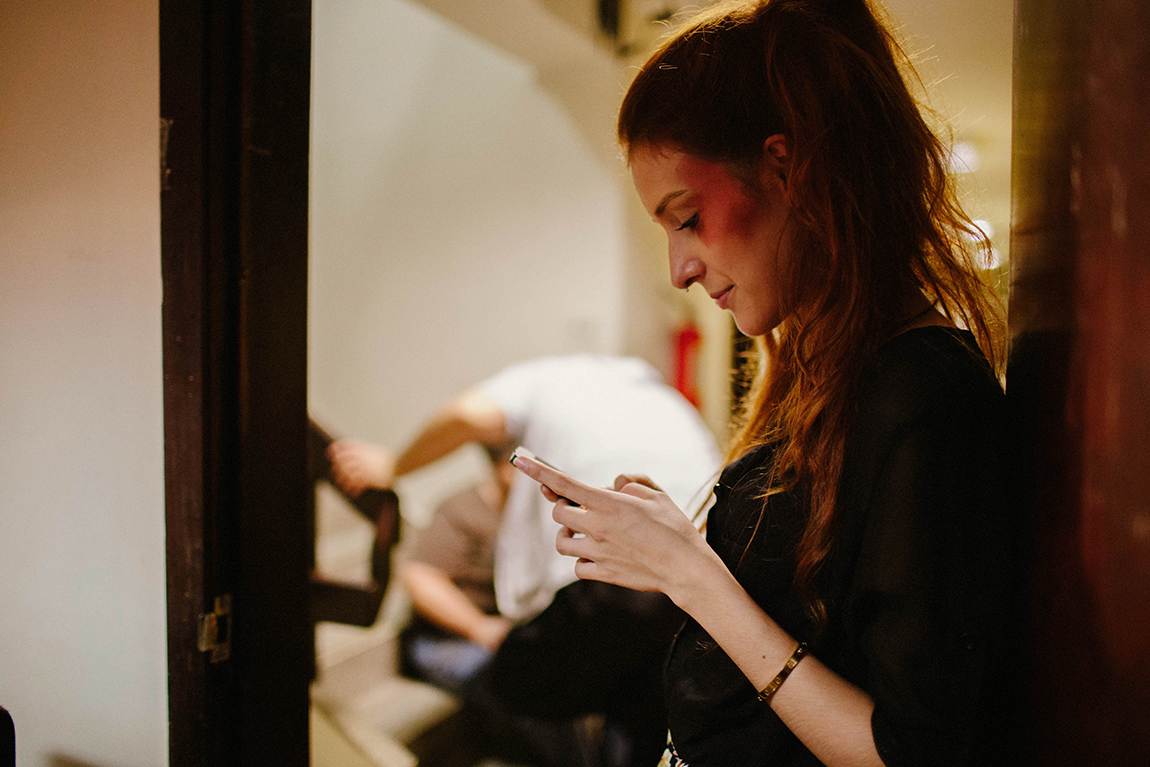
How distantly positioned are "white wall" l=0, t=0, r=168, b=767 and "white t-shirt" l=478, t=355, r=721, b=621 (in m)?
1.23

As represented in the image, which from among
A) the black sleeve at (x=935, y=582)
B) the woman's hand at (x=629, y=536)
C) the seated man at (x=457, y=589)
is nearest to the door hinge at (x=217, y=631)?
the woman's hand at (x=629, y=536)

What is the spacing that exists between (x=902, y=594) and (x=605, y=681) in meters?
1.51

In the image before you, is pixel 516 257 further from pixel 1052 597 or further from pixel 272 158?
pixel 1052 597

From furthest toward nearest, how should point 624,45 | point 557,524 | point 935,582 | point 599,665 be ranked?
point 624,45, point 557,524, point 599,665, point 935,582

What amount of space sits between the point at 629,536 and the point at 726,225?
1.21 feet

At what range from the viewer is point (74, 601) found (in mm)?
999

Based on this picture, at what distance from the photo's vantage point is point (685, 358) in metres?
3.54

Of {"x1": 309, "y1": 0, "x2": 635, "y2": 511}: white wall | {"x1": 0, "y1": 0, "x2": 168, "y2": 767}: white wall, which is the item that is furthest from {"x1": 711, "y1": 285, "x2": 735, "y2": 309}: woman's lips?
{"x1": 309, "y1": 0, "x2": 635, "y2": 511}: white wall

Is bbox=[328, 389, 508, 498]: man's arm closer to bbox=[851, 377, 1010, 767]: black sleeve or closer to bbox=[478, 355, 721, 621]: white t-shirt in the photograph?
bbox=[478, 355, 721, 621]: white t-shirt

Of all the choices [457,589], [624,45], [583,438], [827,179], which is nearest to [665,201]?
[827,179]

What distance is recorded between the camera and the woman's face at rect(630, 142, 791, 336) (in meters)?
0.71

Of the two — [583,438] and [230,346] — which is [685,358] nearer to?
[583,438]

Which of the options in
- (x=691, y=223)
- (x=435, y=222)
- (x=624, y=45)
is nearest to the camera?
(x=691, y=223)

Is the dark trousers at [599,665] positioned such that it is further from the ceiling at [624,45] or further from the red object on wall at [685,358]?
the red object on wall at [685,358]
